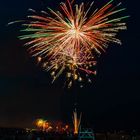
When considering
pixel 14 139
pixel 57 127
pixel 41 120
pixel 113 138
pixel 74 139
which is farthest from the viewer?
pixel 57 127

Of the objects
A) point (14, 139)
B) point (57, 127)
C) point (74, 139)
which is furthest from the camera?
point (57, 127)

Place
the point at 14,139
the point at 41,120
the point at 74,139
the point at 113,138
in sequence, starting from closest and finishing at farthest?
1. the point at 74,139
2. the point at 14,139
3. the point at 113,138
4. the point at 41,120

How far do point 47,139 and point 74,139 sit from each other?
466cm

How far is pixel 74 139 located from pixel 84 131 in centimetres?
302

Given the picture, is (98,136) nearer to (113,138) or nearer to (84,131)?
(113,138)

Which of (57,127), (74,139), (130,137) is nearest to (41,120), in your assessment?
(57,127)

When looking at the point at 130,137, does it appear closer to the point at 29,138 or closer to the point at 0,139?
the point at 29,138

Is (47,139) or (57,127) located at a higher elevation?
(57,127)

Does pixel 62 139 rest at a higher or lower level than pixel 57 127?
lower

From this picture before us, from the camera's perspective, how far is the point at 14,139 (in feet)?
103

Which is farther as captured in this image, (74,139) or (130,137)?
(130,137)

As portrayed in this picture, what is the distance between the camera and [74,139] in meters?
29.0

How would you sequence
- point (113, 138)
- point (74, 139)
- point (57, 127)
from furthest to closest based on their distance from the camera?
point (57, 127) → point (113, 138) → point (74, 139)

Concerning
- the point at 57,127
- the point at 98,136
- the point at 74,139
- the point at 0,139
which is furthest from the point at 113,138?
the point at 57,127
